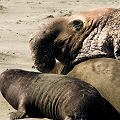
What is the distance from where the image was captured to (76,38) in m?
3.53

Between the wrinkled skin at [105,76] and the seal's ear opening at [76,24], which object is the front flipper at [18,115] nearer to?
the wrinkled skin at [105,76]

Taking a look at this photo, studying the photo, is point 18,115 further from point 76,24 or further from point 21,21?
point 21,21

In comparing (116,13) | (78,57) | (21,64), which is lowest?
(21,64)

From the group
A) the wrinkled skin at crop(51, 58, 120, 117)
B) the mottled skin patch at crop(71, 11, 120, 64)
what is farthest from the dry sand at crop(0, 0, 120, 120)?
the mottled skin patch at crop(71, 11, 120, 64)

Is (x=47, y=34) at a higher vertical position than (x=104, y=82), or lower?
higher

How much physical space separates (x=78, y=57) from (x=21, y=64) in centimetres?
193

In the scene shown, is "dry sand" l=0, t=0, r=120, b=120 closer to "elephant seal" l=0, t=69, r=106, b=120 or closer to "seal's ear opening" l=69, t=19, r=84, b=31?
"elephant seal" l=0, t=69, r=106, b=120

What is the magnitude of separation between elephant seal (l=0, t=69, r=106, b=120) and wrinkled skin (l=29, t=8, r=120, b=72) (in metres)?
0.40

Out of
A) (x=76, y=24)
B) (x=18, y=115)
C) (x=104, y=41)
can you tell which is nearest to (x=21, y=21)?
(x=76, y=24)

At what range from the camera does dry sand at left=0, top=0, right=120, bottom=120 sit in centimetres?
520

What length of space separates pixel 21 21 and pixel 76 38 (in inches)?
228

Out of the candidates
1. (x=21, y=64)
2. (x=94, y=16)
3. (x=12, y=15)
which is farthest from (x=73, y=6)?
(x=94, y=16)

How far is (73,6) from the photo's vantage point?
443 inches

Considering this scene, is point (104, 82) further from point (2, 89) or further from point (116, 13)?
point (2, 89)
